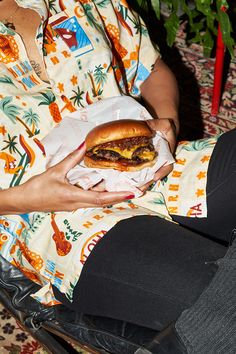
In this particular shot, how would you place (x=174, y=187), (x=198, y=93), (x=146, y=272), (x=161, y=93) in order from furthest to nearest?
(x=198, y=93) < (x=161, y=93) < (x=174, y=187) < (x=146, y=272)

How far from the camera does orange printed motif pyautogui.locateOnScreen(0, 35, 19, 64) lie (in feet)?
4.04

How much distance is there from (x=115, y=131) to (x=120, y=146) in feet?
0.16

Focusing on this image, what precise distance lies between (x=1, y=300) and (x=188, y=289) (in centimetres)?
46

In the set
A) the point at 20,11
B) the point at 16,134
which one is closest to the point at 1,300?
the point at 16,134

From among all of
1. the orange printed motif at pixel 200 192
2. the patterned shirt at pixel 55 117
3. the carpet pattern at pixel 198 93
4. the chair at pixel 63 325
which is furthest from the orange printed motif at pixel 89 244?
the carpet pattern at pixel 198 93

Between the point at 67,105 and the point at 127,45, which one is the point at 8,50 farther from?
the point at 127,45

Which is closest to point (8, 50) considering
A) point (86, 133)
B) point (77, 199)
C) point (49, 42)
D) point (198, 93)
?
point (49, 42)

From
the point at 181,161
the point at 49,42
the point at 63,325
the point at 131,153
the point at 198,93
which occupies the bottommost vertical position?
the point at 198,93

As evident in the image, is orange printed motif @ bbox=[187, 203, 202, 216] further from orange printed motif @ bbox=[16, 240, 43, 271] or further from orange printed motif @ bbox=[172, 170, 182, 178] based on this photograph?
orange printed motif @ bbox=[16, 240, 43, 271]

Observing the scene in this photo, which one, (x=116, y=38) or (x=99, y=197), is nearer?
(x=99, y=197)

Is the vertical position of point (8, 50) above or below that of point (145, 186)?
above

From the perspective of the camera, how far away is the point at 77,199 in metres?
1.17

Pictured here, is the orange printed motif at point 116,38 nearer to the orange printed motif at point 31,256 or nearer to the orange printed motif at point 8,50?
the orange printed motif at point 8,50

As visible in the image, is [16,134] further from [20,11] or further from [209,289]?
[209,289]
